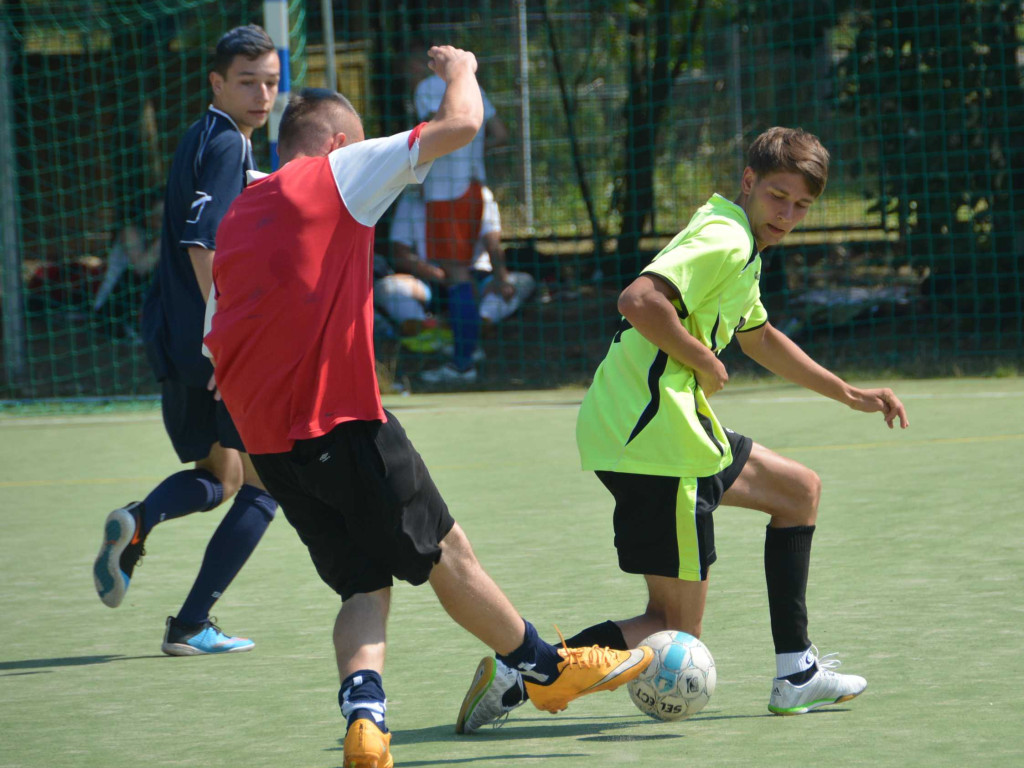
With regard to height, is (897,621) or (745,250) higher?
(745,250)

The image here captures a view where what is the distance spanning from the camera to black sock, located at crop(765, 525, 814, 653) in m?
3.65

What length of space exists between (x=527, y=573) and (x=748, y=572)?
0.75 metres

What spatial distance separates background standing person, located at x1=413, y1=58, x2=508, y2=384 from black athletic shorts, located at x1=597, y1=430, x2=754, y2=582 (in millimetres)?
7852

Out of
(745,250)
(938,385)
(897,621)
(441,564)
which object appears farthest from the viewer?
(938,385)

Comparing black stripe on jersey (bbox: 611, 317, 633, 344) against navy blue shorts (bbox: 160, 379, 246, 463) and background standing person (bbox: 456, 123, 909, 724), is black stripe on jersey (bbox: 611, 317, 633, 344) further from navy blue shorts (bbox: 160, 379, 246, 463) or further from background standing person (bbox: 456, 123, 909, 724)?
navy blue shorts (bbox: 160, 379, 246, 463)

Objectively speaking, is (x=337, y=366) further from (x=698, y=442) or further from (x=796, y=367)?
(x=796, y=367)

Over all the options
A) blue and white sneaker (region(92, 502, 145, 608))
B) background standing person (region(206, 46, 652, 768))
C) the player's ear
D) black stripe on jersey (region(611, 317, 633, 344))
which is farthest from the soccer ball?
blue and white sneaker (region(92, 502, 145, 608))

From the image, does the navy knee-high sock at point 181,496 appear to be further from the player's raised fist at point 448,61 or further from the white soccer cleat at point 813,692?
the white soccer cleat at point 813,692

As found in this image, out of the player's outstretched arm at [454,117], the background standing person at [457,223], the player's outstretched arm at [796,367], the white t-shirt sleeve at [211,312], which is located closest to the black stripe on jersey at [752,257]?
the player's outstretched arm at [796,367]

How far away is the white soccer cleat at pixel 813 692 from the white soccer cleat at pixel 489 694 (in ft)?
2.02

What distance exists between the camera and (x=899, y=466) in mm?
7051

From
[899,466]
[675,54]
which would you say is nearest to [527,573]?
[899,466]

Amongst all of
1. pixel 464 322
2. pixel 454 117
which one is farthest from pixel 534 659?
pixel 464 322

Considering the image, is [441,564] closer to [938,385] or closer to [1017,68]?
[938,385]
